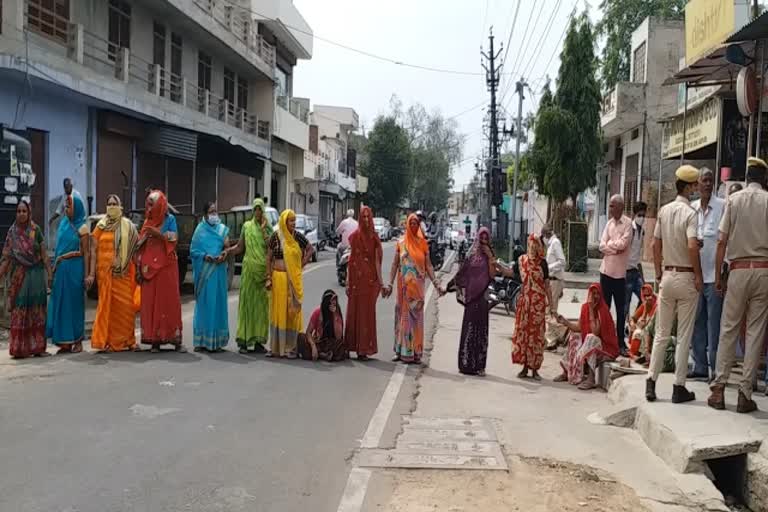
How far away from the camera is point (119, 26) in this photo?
2122 centimetres

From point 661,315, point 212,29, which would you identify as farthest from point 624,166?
point 661,315

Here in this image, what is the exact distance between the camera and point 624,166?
2755 centimetres

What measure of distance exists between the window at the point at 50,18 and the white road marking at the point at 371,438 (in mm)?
12625

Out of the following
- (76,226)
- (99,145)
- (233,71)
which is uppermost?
(233,71)

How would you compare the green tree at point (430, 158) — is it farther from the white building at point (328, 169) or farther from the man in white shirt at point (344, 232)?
the man in white shirt at point (344, 232)

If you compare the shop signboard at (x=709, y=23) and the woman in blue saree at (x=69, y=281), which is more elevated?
the shop signboard at (x=709, y=23)

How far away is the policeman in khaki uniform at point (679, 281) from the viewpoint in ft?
19.9

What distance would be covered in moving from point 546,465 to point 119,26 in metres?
19.8

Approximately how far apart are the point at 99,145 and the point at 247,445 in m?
16.1

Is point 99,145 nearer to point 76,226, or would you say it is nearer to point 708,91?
point 76,226

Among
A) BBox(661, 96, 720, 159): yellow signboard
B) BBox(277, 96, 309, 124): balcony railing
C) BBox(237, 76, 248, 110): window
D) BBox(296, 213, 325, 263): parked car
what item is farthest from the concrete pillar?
BBox(661, 96, 720, 159): yellow signboard

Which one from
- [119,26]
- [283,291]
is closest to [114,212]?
[283,291]

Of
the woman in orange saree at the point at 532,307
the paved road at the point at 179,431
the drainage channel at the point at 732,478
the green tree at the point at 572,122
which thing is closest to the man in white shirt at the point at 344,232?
the green tree at the point at 572,122

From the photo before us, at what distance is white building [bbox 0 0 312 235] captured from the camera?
16.3 metres
